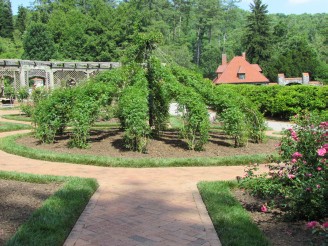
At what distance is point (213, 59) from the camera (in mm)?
67312

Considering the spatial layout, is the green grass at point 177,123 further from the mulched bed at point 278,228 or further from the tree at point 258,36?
the tree at point 258,36

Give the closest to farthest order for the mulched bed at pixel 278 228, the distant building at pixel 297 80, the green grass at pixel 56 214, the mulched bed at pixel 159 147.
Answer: the green grass at pixel 56 214 < the mulched bed at pixel 278 228 < the mulched bed at pixel 159 147 < the distant building at pixel 297 80

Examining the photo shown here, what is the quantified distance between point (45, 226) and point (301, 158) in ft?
9.56

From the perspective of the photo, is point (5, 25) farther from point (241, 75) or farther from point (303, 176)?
point (303, 176)

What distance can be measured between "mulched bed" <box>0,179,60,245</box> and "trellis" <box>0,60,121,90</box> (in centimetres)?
2251

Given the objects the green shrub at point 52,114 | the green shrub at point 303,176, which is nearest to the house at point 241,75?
the green shrub at point 52,114

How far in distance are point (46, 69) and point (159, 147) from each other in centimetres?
2511

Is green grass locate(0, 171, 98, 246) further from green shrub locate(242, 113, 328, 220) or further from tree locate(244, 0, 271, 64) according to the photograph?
tree locate(244, 0, 271, 64)

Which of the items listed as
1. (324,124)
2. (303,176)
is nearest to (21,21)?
(324,124)

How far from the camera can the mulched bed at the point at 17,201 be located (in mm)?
4156

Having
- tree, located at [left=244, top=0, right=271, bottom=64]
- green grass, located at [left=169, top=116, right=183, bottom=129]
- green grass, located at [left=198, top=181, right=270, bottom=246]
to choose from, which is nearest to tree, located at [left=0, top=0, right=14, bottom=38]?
tree, located at [left=244, top=0, right=271, bottom=64]

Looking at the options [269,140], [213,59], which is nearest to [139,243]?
[269,140]

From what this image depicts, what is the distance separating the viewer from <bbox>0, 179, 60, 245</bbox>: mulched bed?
164 inches

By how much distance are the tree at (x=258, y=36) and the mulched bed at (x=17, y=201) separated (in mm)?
52167
